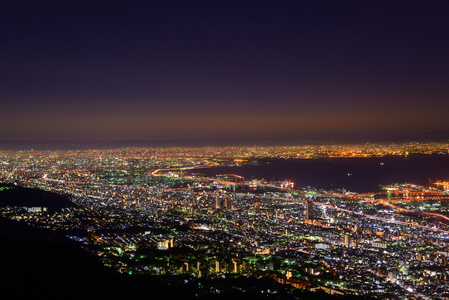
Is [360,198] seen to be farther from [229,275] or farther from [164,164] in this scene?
[164,164]

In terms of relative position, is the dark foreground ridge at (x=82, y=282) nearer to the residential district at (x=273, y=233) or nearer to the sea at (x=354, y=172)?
the residential district at (x=273, y=233)

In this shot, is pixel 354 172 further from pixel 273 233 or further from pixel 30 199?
pixel 30 199

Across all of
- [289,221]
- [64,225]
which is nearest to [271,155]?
[289,221]

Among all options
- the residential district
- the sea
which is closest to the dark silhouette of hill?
the residential district

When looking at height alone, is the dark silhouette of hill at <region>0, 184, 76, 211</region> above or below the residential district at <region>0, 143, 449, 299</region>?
above

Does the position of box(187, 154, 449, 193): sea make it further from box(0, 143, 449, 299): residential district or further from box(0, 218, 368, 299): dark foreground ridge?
box(0, 218, 368, 299): dark foreground ridge

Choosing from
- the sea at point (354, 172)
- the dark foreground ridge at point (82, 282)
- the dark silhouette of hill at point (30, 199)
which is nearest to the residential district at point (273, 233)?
the dark silhouette of hill at point (30, 199)
